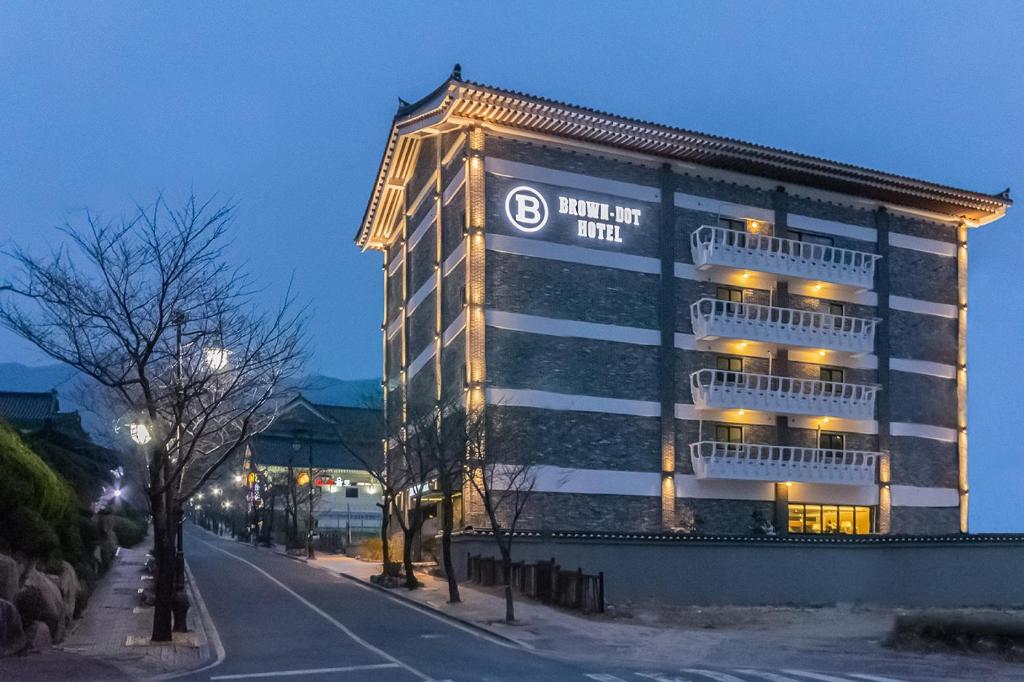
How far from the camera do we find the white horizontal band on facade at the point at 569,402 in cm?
3897

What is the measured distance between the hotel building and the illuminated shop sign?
0.29ft

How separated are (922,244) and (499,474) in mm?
24548

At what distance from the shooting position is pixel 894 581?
37125mm

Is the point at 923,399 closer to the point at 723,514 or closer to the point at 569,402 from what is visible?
the point at 723,514

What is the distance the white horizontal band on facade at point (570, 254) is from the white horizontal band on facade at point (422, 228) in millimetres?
5969

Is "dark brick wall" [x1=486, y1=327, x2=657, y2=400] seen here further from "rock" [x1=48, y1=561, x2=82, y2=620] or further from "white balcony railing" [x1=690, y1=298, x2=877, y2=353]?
"rock" [x1=48, y1=561, x2=82, y2=620]

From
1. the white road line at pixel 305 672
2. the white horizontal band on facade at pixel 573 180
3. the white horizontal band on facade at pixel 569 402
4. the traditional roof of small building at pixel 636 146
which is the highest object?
the traditional roof of small building at pixel 636 146

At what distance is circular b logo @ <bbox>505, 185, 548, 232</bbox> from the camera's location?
132 ft

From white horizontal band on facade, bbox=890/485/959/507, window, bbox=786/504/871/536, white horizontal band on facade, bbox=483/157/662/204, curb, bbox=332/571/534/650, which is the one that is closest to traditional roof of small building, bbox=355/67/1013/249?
white horizontal band on facade, bbox=483/157/662/204

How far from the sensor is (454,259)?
4197 cm

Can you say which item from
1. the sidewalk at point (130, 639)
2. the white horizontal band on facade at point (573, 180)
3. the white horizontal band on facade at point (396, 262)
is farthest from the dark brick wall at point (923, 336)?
the sidewalk at point (130, 639)

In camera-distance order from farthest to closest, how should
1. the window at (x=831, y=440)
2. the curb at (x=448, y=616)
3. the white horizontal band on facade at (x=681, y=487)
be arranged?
the window at (x=831, y=440), the white horizontal band on facade at (x=681, y=487), the curb at (x=448, y=616)

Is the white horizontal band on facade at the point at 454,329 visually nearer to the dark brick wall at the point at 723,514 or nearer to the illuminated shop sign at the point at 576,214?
Answer: the illuminated shop sign at the point at 576,214

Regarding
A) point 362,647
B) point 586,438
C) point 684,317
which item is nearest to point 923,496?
point 684,317
